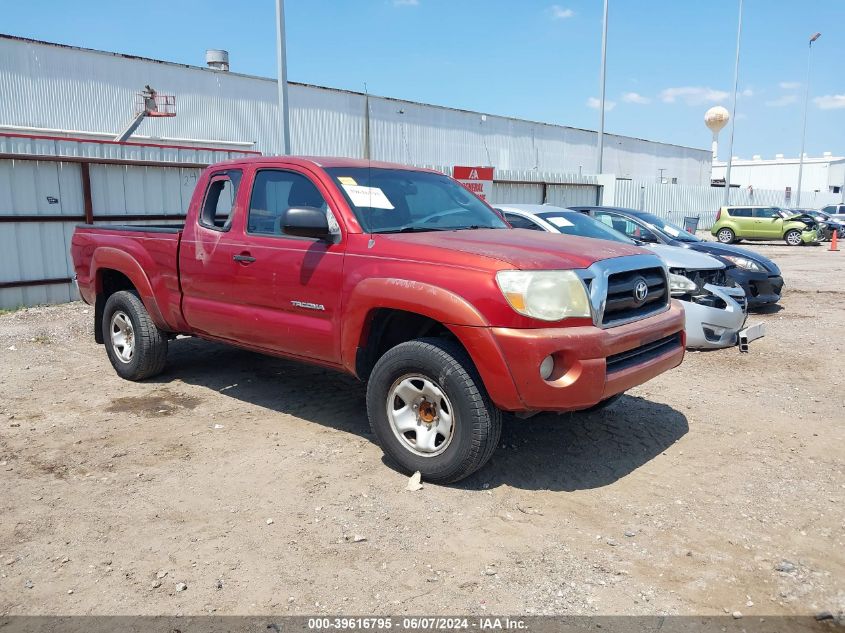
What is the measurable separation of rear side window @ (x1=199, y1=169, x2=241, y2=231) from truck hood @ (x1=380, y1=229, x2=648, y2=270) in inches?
62.3

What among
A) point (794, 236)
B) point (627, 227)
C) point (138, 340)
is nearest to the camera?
point (138, 340)

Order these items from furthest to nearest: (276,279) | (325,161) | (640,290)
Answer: (325,161) → (276,279) → (640,290)

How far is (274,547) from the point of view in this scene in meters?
3.44

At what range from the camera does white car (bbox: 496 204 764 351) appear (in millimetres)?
7633

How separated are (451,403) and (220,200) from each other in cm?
277

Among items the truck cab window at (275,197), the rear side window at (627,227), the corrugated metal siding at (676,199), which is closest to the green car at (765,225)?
the corrugated metal siding at (676,199)

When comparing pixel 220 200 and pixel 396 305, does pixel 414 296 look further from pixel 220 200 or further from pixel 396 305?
pixel 220 200

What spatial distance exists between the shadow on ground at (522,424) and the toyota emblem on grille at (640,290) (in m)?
1.11

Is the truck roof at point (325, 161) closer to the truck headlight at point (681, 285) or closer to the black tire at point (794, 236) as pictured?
the truck headlight at point (681, 285)

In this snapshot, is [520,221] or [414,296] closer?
[414,296]

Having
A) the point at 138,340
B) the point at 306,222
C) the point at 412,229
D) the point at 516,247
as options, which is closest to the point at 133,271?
the point at 138,340

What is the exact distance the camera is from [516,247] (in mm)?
4102

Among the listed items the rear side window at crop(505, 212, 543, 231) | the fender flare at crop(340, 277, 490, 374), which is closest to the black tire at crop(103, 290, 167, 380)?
the fender flare at crop(340, 277, 490, 374)

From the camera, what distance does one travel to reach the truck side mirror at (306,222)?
4301mm
